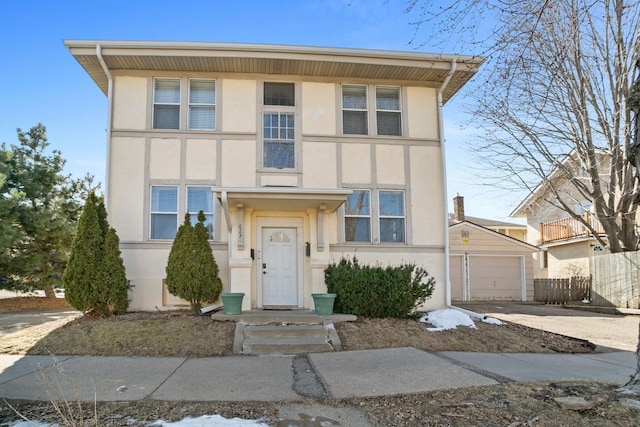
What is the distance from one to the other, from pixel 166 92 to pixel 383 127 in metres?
5.54

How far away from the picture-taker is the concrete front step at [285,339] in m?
7.90

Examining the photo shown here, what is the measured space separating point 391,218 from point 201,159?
16.1ft

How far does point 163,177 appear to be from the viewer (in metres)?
11.3

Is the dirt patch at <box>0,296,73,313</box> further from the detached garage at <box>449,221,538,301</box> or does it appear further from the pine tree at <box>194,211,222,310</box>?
the detached garage at <box>449,221,538,301</box>

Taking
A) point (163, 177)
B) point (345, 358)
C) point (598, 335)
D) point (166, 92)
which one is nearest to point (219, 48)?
point (166, 92)

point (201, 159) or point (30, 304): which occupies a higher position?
point (201, 159)

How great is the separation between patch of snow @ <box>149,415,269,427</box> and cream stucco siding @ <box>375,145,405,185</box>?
8.18 metres

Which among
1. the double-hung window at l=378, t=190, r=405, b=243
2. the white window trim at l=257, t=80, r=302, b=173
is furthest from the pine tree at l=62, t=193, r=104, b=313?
the double-hung window at l=378, t=190, r=405, b=243

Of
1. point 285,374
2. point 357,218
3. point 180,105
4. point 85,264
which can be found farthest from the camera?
point 357,218

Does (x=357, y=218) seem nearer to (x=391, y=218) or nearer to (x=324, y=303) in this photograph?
(x=391, y=218)

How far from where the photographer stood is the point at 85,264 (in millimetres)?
9625

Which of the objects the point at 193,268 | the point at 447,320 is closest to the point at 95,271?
the point at 193,268

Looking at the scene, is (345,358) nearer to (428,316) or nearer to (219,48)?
(428,316)

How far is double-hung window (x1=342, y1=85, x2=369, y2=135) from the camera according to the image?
12008 mm
